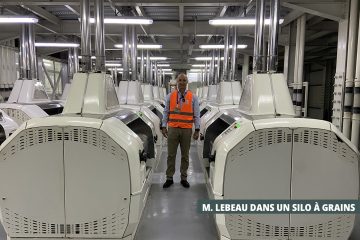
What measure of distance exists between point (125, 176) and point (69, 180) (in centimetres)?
43

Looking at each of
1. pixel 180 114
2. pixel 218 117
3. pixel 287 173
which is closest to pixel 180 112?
pixel 180 114

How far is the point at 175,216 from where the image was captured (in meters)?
3.48

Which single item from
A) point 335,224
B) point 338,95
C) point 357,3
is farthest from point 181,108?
point 357,3

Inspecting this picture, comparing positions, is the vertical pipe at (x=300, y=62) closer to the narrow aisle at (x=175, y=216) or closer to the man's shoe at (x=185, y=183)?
the narrow aisle at (x=175, y=216)

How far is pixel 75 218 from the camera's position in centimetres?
256

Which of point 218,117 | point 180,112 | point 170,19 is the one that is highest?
point 170,19

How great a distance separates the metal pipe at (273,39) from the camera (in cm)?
366

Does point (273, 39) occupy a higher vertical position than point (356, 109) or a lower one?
higher

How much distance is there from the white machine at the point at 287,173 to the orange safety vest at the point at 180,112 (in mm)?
1650

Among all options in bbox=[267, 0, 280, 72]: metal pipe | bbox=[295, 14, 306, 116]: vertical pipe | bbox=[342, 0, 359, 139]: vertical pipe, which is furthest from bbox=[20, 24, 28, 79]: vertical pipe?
bbox=[342, 0, 359, 139]: vertical pipe

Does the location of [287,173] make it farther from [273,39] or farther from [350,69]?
[350,69]

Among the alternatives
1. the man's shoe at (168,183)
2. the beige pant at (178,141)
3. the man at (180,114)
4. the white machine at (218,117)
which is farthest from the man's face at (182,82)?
the man's shoe at (168,183)

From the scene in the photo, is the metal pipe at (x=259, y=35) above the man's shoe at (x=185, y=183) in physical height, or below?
above

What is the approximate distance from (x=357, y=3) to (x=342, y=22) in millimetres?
562
